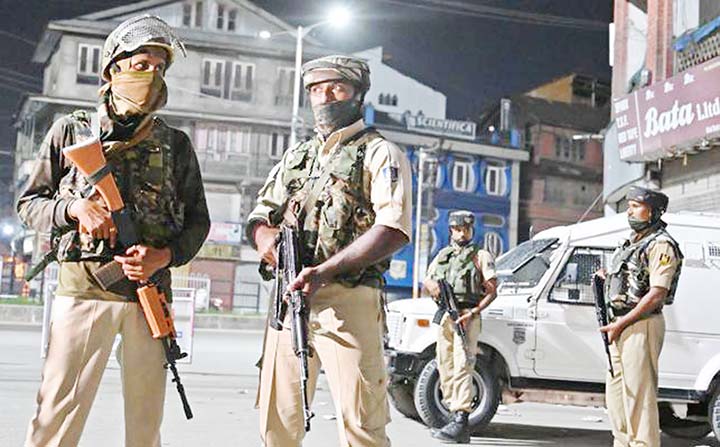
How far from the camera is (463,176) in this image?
4506 cm

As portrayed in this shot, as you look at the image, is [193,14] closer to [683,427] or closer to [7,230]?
[7,230]

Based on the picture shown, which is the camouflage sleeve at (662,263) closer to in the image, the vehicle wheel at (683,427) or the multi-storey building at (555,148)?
the vehicle wheel at (683,427)

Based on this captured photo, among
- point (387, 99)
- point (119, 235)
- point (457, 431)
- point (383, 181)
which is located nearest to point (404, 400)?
point (457, 431)

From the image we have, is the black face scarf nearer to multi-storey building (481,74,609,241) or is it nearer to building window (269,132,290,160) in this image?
building window (269,132,290,160)

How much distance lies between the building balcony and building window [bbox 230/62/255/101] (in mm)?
28525

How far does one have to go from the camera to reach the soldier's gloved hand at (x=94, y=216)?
3291 millimetres

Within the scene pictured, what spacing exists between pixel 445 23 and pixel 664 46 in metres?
39.0

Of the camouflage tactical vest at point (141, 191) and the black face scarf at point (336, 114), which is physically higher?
the black face scarf at point (336, 114)

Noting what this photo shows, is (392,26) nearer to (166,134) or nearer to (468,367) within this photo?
(468,367)

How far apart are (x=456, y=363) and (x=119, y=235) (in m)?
5.23

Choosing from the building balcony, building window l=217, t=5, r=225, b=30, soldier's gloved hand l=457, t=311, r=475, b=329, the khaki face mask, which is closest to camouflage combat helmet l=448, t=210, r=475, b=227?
soldier's gloved hand l=457, t=311, r=475, b=329

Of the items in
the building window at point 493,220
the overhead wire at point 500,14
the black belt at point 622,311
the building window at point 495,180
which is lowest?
the black belt at point 622,311

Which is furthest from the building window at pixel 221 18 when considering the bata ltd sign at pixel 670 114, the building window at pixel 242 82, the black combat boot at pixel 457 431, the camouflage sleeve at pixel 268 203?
the camouflage sleeve at pixel 268 203

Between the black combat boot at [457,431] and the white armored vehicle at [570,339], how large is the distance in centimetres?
43
